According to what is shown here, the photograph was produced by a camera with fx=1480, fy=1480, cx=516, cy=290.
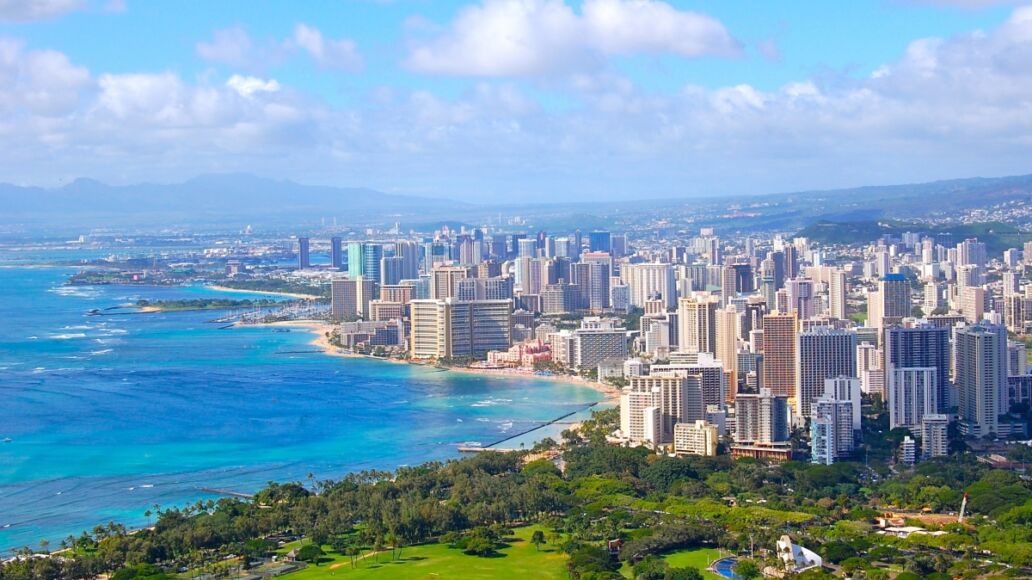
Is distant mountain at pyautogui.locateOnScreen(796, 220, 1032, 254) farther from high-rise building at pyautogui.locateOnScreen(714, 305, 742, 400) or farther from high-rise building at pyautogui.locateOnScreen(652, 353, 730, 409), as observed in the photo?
high-rise building at pyautogui.locateOnScreen(652, 353, 730, 409)

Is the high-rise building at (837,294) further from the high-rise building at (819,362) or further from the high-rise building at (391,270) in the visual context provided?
the high-rise building at (391,270)

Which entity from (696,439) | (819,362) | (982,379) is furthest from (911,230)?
(696,439)

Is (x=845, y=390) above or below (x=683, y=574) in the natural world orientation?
above

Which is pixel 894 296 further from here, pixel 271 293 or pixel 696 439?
pixel 271 293

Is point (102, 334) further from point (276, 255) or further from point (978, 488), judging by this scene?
point (276, 255)

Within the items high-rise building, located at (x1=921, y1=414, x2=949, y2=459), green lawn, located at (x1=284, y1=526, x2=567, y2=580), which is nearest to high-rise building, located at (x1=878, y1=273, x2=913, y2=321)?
high-rise building, located at (x1=921, y1=414, x2=949, y2=459)
